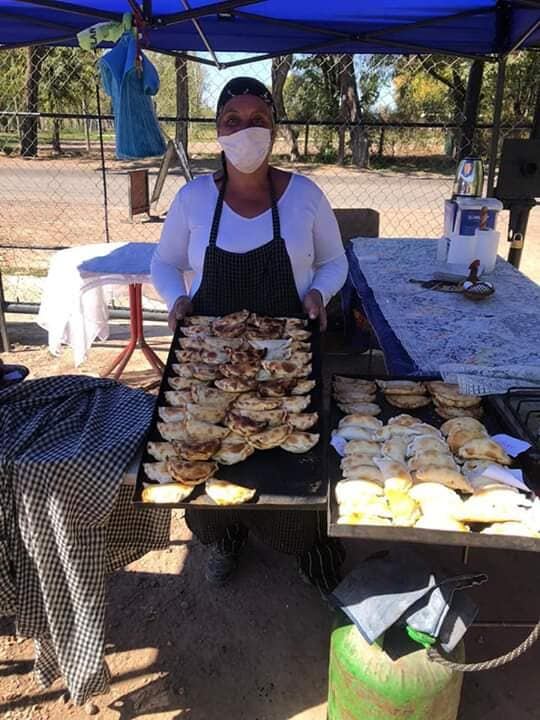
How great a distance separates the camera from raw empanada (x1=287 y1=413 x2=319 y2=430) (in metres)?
1.77

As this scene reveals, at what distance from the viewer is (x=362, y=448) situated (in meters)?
1.72

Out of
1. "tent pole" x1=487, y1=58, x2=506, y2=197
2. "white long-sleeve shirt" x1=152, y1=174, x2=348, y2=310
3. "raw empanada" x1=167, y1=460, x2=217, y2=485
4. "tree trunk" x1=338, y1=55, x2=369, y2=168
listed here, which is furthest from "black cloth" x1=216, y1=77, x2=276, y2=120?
"tree trunk" x1=338, y1=55, x2=369, y2=168

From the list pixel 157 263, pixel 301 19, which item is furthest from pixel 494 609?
pixel 301 19

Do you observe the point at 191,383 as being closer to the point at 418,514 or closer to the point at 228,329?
the point at 228,329

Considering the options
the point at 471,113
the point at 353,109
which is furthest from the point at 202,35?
the point at 353,109

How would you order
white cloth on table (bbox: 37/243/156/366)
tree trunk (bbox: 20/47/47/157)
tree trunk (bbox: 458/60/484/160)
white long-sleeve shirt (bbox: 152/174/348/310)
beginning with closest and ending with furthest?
white long-sleeve shirt (bbox: 152/174/348/310), white cloth on table (bbox: 37/243/156/366), tree trunk (bbox: 458/60/484/160), tree trunk (bbox: 20/47/47/157)

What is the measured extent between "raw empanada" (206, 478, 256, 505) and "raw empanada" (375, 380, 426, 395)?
73 cm

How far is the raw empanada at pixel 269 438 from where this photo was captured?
169cm

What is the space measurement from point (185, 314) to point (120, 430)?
621 mm

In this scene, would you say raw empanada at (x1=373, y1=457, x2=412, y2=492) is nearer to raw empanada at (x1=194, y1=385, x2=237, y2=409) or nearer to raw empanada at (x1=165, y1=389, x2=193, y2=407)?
raw empanada at (x1=194, y1=385, x2=237, y2=409)

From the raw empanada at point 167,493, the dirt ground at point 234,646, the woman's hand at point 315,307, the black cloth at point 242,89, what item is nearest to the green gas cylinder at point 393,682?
the dirt ground at point 234,646

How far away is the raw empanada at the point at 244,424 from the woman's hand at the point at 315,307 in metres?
0.63

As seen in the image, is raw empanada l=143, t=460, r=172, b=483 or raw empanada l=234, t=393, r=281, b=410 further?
raw empanada l=234, t=393, r=281, b=410

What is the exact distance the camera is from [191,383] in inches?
77.7
